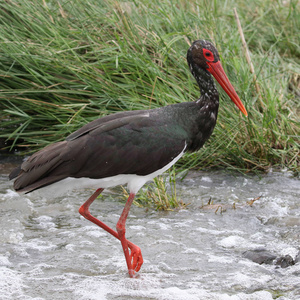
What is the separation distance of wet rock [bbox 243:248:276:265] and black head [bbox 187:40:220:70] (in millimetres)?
1332

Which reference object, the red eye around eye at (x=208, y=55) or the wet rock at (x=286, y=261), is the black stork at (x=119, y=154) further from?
the wet rock at (x=286, y=261)

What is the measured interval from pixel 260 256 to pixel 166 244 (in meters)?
0.69

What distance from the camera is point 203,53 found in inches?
168

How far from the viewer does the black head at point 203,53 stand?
4262 millimetres

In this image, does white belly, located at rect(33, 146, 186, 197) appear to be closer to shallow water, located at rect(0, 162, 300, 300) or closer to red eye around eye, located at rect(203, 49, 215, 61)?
shallow water, located at rect(0, 162, 300, 300)

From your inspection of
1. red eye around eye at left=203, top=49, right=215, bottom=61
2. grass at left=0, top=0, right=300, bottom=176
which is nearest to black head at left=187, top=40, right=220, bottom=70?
red eye around eye at left=203, top=49, right=215, bottom=61

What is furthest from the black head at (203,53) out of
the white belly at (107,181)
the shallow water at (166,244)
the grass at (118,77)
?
the shallow water at (166,244)

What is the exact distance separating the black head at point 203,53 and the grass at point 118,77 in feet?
3.51

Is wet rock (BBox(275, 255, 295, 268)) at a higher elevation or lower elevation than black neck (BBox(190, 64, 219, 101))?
lower

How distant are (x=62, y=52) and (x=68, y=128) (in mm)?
736

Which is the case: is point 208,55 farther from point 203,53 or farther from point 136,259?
point 136,259

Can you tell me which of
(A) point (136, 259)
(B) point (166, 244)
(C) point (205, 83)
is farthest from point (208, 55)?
(A) point (136, 259)

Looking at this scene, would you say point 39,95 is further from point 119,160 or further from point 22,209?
point 119,160

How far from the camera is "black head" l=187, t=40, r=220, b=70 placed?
14.0ft
